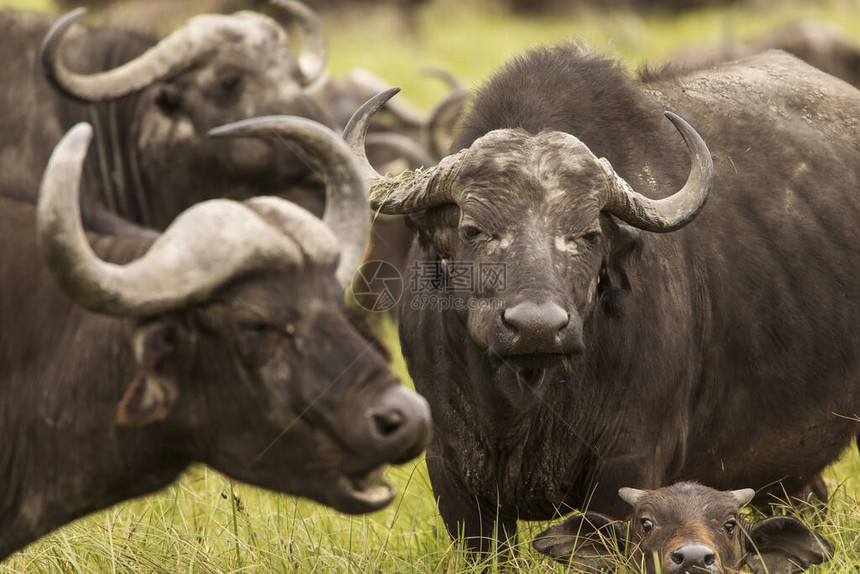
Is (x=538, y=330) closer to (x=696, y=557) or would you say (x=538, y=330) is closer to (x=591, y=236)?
(x=591, y=236)

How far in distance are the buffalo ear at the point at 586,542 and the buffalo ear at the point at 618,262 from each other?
2.79ft

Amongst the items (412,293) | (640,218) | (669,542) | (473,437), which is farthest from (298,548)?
(640,218)

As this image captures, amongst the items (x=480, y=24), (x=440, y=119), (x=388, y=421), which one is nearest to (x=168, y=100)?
(x=388, y=421)

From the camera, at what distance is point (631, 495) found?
186 inches

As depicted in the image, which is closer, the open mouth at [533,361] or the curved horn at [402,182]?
the open mouth at [533,361]

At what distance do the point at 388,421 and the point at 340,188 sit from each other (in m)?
0.87

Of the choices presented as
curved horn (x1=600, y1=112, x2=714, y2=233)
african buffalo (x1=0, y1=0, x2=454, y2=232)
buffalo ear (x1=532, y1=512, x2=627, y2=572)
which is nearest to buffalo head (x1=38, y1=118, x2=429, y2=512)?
buffalo ear (x1=532, y1=512, x2=627, y2=572)

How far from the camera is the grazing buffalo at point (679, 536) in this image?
4.55 meters

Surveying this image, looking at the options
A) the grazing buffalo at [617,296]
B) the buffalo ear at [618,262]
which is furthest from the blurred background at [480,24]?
the buffalo ear at [618,262]

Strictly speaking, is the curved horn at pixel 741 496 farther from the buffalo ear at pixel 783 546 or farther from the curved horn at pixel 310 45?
the curved horn at pixel 310 45

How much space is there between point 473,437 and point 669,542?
1.00 m

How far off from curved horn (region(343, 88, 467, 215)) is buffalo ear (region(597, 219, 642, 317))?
0.67 metres

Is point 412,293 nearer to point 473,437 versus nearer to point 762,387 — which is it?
point 473,437

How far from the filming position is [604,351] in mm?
4984
